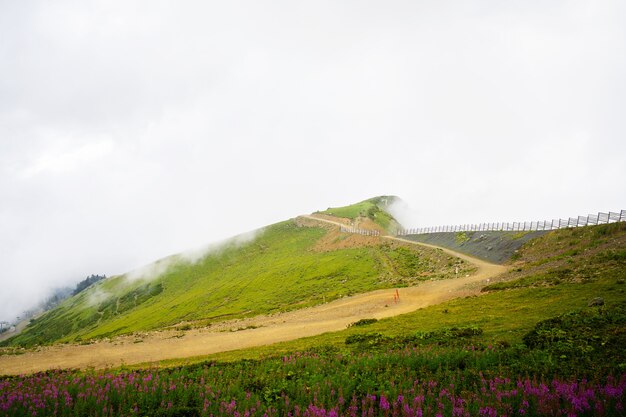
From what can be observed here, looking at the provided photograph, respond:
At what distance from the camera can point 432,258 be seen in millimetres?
68625

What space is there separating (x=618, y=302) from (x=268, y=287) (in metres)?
73.4

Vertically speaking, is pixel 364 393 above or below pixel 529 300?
above

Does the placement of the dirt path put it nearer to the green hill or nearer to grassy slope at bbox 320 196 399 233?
the green hill

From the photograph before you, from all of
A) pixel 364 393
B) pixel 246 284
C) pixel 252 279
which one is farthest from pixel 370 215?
pixel 364 393

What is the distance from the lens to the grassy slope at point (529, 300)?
65.8 ft

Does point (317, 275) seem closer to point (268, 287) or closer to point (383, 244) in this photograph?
point (268, 287)

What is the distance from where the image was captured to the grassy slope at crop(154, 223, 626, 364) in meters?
20.0

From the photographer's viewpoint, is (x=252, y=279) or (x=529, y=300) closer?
(x=529, y=300)

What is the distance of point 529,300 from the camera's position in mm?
25844

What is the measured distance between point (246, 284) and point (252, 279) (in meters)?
4.50

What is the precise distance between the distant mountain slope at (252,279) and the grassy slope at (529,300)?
65.6 feet

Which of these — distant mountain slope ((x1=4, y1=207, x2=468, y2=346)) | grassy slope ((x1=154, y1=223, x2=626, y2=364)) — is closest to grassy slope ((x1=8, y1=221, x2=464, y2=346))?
distant mountain slope ((x1=4, y1=207, x2=468, y2=346))

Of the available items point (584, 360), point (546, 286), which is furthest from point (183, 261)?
point (584, 360)

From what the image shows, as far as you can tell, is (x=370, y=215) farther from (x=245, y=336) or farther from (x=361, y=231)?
(x=245, y=336)
